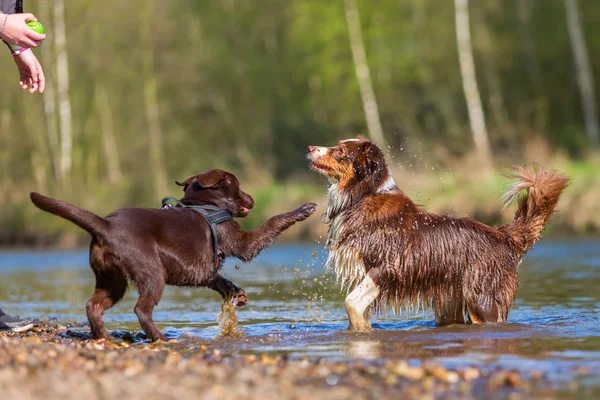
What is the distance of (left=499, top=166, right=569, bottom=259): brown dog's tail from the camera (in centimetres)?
768

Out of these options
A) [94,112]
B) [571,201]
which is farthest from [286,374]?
[94,112]

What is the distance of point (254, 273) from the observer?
51.3ft

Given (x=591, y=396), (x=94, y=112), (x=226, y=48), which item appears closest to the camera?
(x=591, y=396)

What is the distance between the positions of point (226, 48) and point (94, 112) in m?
6.90

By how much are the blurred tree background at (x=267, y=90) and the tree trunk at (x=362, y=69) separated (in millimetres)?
47

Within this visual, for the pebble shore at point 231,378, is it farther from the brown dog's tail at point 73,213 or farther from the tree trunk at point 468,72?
the tree trunk at point 468,72

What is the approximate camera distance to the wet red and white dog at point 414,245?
24.6 ft

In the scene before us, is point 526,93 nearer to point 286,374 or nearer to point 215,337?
point 215,337

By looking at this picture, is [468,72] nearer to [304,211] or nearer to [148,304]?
[304,211]

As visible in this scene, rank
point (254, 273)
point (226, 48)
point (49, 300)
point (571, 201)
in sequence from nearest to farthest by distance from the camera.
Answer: point (49, 300) → point (254, 273) → point (571, 201) → point (226, 48)

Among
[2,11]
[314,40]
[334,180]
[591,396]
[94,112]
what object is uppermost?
[314,40]

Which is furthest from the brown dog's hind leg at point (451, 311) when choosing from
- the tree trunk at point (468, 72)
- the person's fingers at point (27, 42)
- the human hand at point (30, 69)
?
the tree trunk at point (468, 72)

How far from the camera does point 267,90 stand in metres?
34.7

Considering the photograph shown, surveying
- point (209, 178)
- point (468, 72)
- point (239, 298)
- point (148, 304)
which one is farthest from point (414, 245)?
point (468, 72)
